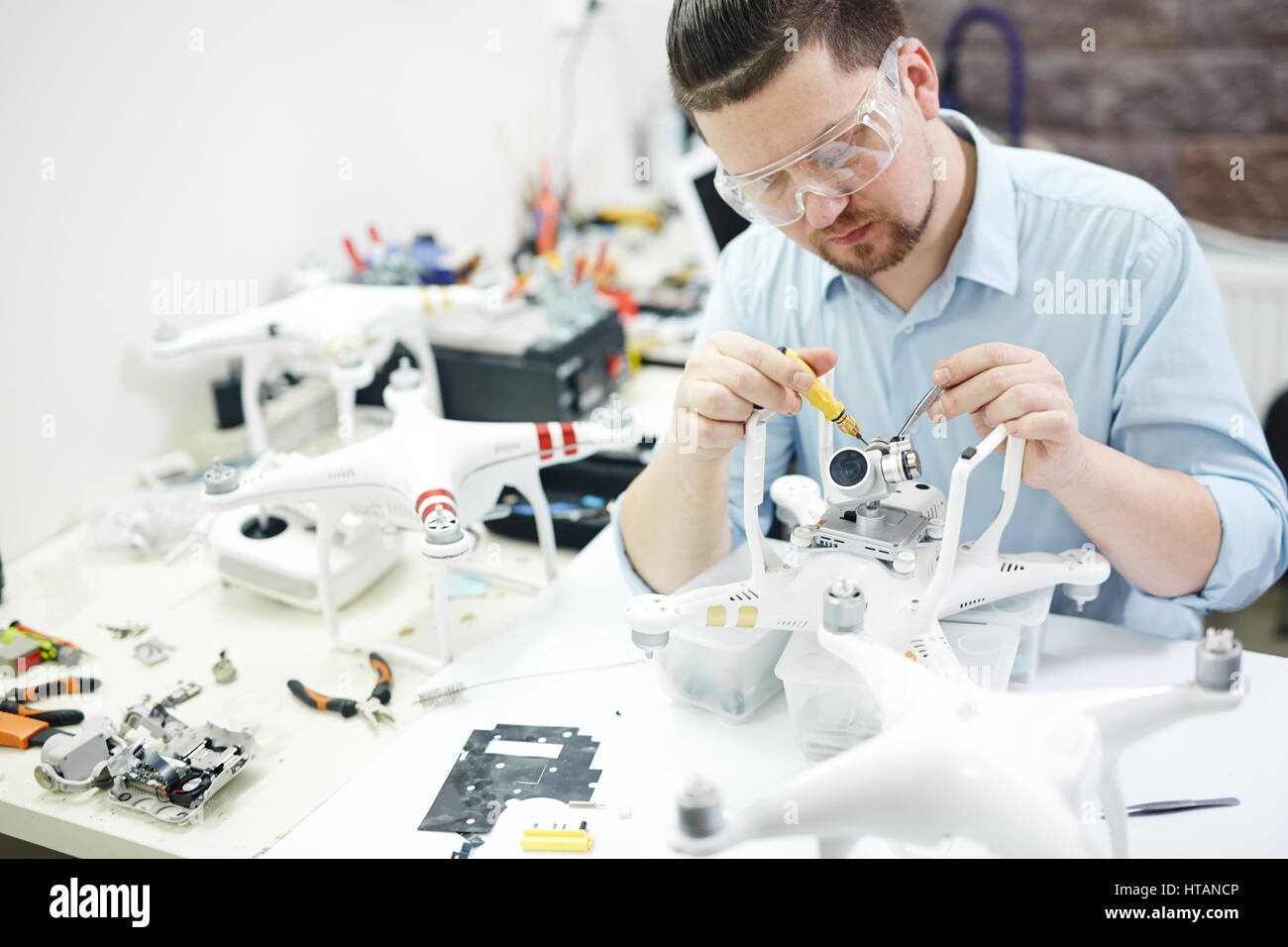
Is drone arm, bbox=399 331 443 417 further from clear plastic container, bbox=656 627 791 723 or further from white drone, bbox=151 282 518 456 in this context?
clear plastic container, bbox=656 627 791 723

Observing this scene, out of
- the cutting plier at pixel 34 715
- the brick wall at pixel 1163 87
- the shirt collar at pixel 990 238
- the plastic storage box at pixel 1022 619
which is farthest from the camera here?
the brick wall at pixel 1163 87

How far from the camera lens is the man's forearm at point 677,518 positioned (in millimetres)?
1117

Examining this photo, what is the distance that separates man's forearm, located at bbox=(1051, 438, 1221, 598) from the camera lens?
217 mm

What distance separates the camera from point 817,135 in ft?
3.37

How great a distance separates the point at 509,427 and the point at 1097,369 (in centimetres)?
65

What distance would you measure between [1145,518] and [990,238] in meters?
0.36

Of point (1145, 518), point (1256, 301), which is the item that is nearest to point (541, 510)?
point (1145, 518)

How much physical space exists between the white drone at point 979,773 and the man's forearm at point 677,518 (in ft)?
1.39

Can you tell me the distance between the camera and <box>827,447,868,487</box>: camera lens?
92 centimetres

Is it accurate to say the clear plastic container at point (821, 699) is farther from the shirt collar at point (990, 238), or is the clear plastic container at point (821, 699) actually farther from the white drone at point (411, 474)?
the shirt collar at point (990, 238)

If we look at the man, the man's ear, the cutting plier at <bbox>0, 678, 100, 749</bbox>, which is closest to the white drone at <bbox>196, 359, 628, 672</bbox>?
the man

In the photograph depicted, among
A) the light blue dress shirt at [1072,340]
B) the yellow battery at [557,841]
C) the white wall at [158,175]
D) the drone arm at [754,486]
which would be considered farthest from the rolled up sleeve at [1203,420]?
the white wall at [158,175]
